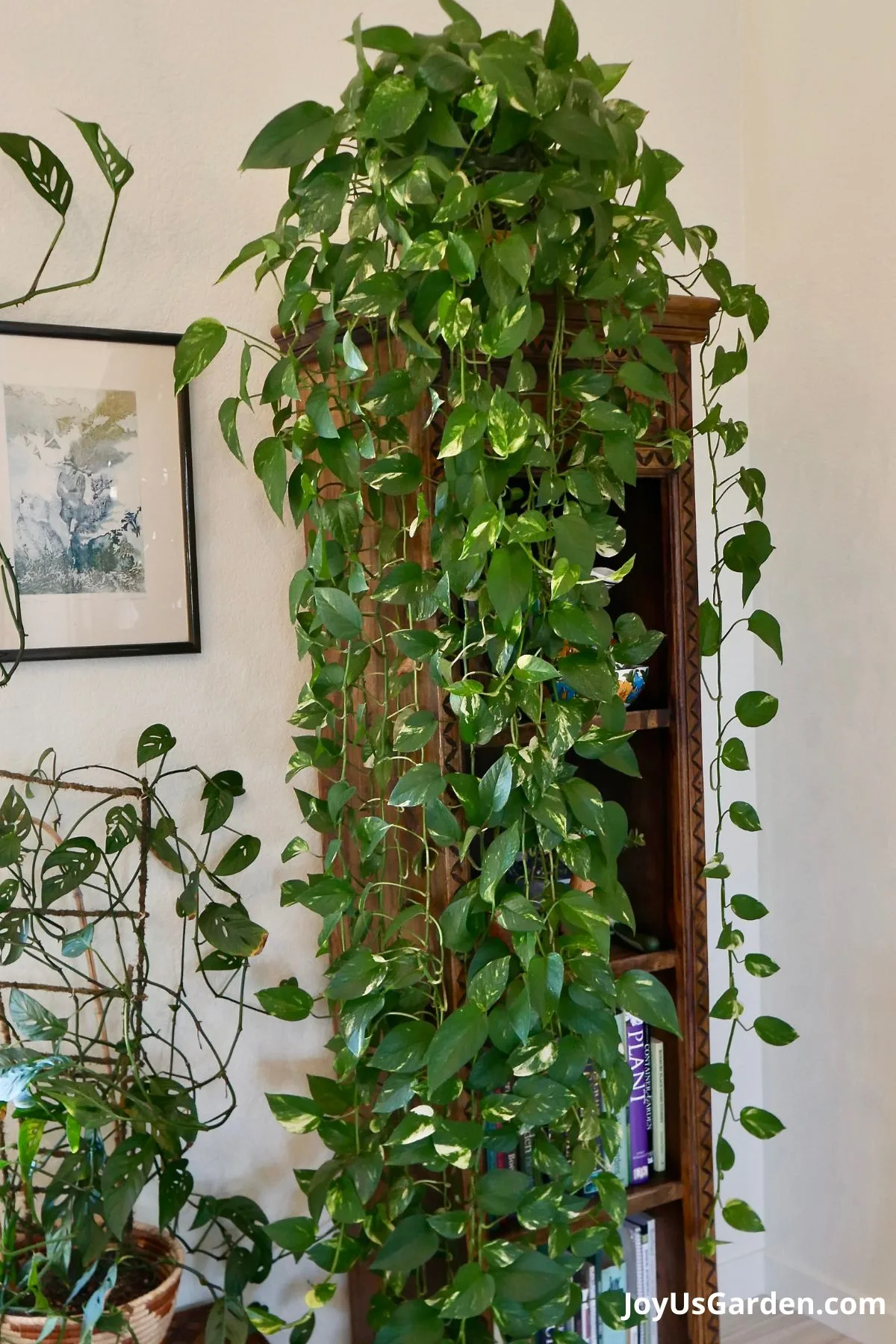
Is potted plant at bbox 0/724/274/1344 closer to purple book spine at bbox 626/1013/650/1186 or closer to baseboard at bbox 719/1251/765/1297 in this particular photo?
purple book spine at bbox 626/1013/650/1186

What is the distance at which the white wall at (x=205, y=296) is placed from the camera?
1493 mm

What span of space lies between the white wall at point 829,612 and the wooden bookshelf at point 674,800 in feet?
1.65

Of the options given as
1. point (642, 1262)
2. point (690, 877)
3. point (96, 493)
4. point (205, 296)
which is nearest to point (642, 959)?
point (690, 877)

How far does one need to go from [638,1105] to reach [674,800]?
430 millimetres

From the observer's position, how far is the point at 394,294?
117 centimetres

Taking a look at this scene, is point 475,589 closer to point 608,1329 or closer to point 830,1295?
point 608,1329

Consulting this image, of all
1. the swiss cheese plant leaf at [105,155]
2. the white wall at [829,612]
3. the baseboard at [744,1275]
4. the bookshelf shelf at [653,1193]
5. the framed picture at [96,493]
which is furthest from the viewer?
the baseboard at [744,1275]

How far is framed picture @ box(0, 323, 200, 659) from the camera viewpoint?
4.84ft

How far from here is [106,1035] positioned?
1528 millimetres

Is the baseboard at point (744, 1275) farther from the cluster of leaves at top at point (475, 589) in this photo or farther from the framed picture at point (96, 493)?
the framed picture at point (96, 493)

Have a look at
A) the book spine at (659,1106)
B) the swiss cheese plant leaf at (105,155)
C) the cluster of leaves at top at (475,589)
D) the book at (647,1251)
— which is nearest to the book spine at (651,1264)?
the book at (647,1251)

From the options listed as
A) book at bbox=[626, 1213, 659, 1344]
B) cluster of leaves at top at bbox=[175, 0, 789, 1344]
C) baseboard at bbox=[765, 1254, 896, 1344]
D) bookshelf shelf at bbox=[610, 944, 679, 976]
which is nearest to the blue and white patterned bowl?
cluster of leaves at top at bbox=[175, 0, 789, 1344]

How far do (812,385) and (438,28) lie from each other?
33.6 inches

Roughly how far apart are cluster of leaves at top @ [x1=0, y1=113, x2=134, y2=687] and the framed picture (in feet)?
0.15
